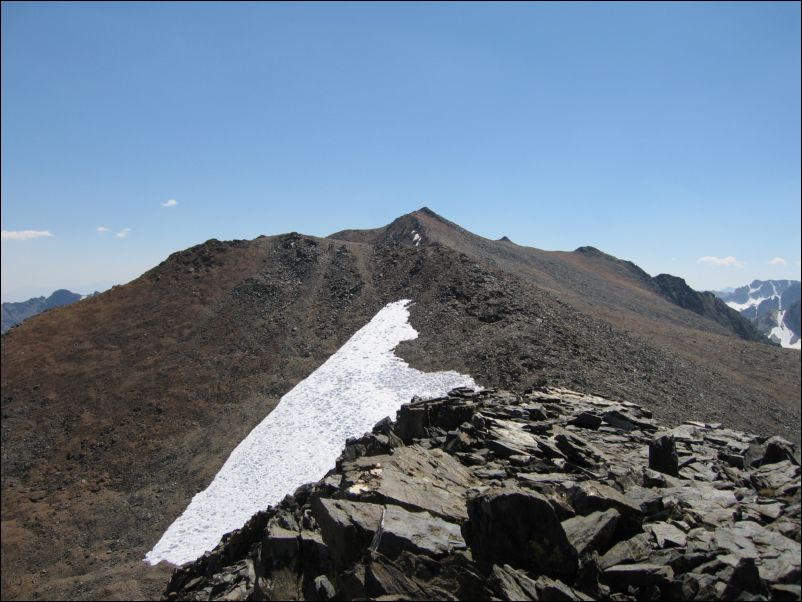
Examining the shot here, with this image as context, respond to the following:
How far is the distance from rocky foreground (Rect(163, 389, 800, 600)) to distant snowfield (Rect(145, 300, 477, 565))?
11430 millimetres

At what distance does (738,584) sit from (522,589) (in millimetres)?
4169

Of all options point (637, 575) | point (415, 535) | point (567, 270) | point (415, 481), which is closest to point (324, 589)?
point (415, 535)

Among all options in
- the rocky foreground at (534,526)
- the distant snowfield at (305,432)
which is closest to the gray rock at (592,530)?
the rocky foreground at (534,526)

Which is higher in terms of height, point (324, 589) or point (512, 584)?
point (512, 584)

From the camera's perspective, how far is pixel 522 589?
34.4ft

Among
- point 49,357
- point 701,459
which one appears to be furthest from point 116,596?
point 49,357

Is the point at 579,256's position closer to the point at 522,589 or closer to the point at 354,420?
the point at 354,420

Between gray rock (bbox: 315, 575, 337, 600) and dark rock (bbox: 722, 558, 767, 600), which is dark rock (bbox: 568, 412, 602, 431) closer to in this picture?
dark rock (bbox: 722, 558, 767, 600)

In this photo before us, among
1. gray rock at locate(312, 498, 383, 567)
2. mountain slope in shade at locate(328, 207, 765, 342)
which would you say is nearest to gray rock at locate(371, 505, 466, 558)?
gray rock at locate(312, 498, 383, 567)

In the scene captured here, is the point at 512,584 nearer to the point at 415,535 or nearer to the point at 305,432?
the point at 415,535

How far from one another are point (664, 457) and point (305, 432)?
26.5 meters

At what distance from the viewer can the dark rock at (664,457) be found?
15.5 metres

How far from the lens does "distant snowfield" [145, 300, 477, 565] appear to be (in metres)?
29.9

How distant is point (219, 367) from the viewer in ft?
162
